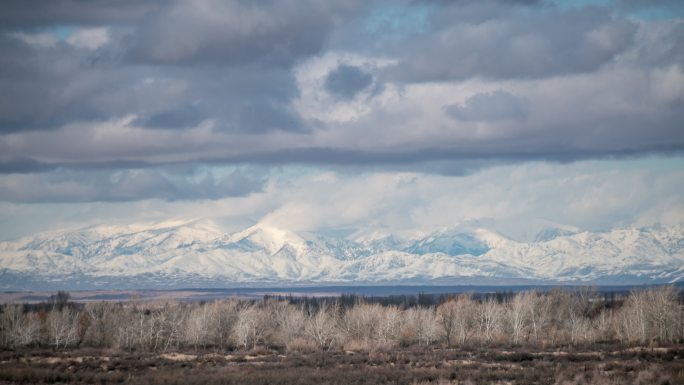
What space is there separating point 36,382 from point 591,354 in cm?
5836

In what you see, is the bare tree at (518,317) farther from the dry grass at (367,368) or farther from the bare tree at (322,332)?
the bare tree at (322,332)

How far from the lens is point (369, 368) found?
8062 centimetres

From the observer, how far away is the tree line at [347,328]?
4862 inches

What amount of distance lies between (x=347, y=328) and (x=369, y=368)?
6395 centimetres

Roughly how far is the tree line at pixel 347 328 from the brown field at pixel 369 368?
62.0 feet

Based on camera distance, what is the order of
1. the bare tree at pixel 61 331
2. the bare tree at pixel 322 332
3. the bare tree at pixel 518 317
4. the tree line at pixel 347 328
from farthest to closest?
the bare tree at pixel 518 317
the bare tree at pixel 61 331
the bare tree at pixel 322 332
the tree line at pixel 347 328

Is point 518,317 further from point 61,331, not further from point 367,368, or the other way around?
point 61,331

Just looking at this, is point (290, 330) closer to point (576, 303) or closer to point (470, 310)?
point (470, 310)

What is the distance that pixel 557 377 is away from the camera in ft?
226

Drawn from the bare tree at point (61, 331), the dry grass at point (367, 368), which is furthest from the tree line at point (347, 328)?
the dry grass at point (367, 368)

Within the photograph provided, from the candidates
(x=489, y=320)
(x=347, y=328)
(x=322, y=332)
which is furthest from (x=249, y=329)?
(x=489, y=320)

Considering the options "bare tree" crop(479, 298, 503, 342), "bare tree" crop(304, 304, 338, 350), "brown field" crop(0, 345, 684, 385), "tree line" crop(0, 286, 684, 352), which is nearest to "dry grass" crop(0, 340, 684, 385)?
"brown field" crop(0, 345, 684, 385)

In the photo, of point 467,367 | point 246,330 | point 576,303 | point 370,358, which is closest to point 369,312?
point 246,330

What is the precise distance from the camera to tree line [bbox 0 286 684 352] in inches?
4862
